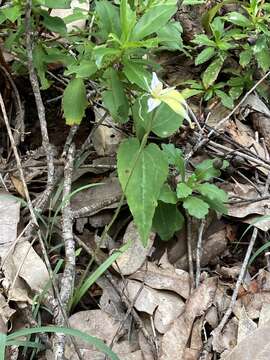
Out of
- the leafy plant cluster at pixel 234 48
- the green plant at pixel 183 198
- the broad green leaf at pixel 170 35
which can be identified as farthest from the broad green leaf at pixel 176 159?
the leafy plant cluster at pixel 234 48

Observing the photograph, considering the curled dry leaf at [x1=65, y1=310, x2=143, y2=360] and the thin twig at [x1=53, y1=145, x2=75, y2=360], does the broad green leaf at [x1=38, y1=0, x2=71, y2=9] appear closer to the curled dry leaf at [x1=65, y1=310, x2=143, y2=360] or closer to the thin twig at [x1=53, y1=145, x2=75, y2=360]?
the thin twig at [x1=53, y1=145, x2=75, y2=360]

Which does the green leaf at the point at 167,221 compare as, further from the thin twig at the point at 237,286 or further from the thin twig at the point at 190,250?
the thin twig at the point at 237,286

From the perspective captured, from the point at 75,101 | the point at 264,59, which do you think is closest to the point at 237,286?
the point at 75,101

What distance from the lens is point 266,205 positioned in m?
1.98

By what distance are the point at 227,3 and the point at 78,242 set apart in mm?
1438

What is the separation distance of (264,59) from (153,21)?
809 millimetres

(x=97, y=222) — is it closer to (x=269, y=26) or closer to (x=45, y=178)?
(x=45, y=178)

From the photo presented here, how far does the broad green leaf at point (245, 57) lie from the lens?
7.58 feet

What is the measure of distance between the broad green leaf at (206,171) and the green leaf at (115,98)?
310 millimetres

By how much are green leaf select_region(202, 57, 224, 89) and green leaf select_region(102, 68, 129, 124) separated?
2.14 feet

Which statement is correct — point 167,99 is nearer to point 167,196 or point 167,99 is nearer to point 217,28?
point 167,196

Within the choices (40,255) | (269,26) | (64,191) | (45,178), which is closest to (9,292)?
(40,255)

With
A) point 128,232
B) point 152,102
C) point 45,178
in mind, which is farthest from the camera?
point 45,178

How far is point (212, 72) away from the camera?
2.35m
